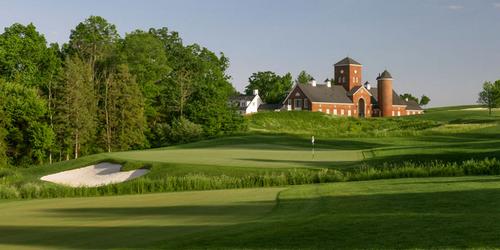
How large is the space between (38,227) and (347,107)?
352 feet

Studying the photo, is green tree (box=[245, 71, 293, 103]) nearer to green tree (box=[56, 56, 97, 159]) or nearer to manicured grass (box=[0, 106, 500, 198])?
green tree (box=[56, 56, 97, 159])

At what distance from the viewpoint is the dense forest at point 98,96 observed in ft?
206

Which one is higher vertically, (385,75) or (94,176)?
(385,75)

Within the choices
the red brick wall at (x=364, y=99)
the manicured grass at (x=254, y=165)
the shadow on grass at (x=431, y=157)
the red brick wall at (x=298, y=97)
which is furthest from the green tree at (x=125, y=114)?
the red brick wall at (x=364, y=99)

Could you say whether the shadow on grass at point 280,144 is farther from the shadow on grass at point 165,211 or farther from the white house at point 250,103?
the white house at point 250,103

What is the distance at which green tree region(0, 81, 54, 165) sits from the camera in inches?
2413

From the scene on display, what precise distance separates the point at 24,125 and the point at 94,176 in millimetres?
32840

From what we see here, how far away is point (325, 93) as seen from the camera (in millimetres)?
119000

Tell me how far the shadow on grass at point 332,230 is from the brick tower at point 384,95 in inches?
4194

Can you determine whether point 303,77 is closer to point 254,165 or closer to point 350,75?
point 350,75

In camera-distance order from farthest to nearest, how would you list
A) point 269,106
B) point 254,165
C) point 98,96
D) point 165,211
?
1. point 269,106
2. point 98,96
3. point 254,165
4. point 165,211

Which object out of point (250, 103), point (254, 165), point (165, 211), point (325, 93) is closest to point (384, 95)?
point (325, 93)

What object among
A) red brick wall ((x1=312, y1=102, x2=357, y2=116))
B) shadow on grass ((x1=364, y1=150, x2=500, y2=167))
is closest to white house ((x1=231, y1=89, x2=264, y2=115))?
red brick wall ((x1=312, y1=102, x2=357, y2=116))

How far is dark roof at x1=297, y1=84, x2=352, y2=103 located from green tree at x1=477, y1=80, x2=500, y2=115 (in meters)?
24.5
